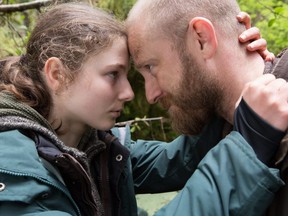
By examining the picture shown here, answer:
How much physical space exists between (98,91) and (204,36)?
596 mm

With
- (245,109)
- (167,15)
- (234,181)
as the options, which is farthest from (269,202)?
(167,15)

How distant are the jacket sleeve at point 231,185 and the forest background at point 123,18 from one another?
7.40 ft

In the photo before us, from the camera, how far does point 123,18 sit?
4406 millimetres

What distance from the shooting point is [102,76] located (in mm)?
2086

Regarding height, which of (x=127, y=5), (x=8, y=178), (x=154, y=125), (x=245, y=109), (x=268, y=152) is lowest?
(x=154, y=125)

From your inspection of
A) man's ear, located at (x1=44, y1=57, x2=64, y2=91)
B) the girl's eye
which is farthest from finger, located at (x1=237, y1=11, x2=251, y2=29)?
man's ear, located at (x1=44, y1=57, x2=64, y2=91)

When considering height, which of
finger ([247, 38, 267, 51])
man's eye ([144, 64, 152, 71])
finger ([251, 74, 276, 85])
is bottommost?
man's eye ([144, 64, 152, 71])

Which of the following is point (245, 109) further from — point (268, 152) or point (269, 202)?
point (269, 202)

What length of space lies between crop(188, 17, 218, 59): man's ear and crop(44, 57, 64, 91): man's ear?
0.70 metres

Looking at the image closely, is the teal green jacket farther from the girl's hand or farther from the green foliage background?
the green foliage background

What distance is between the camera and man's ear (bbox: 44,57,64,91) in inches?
82.0

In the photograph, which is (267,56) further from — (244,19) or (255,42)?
(244,19)

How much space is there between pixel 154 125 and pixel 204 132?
2.98 meters

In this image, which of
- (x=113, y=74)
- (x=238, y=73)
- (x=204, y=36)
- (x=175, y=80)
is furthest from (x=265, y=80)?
(x=113, y=74)
